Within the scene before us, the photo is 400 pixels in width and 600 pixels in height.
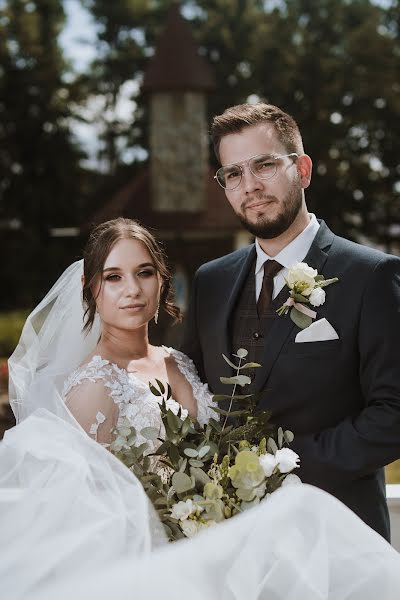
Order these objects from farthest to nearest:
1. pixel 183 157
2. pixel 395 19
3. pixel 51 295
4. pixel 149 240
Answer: pixel 395 19 → pixel 183 157 → pixel 51 295 → pixel 149 240

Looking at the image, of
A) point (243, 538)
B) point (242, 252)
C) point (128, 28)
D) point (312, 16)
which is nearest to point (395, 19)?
point (312, 16)

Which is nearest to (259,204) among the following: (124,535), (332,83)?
(124,535)

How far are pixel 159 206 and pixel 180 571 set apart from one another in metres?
18.2

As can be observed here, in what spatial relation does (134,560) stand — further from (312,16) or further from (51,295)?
(312,16)

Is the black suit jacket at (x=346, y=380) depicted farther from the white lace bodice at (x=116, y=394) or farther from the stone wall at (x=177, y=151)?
the stone wall at (x=177, y=151)

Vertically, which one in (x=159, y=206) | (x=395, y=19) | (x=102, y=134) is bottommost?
(x=159, y=206)

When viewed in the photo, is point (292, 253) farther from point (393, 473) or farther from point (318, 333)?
point (393, 473)

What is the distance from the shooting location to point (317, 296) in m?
2.81

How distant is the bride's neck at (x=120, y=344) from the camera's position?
3.01 metres

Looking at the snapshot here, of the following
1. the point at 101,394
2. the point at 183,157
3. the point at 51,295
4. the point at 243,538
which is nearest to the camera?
the point at 243,538

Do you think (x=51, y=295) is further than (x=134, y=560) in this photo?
Yes

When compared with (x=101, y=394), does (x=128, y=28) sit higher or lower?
higher

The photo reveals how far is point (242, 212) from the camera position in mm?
3051

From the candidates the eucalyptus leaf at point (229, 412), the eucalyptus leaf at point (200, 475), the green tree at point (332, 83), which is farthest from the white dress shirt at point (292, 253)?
the green tree at point (332, 83)
